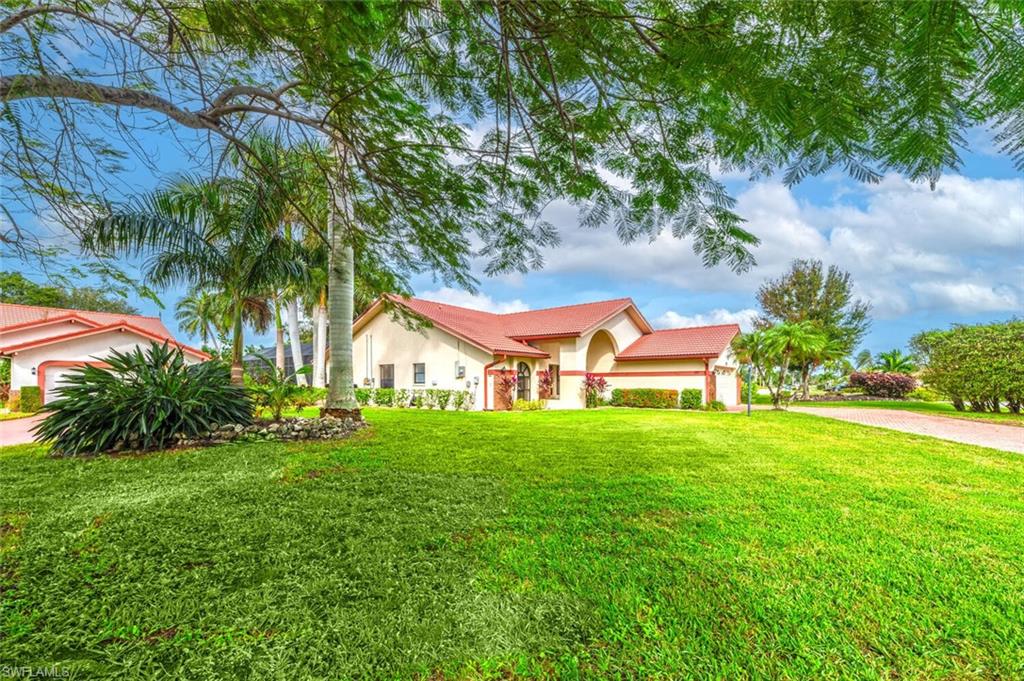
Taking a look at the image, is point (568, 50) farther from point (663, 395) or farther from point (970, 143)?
point (663, 395)

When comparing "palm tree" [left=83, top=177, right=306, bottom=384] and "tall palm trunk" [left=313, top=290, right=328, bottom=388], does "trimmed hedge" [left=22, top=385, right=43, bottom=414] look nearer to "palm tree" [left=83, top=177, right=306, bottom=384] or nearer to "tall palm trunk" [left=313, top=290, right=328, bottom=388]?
"tall palm trunk" [left=313, top=290, right=328, bottom=388]

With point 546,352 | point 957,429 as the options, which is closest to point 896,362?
point 957,429

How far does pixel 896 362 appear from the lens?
31.1 meters

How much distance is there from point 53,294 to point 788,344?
2274cm

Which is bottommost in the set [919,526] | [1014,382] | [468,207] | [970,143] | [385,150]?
[919,526]

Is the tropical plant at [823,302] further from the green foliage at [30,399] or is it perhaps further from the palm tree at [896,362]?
the green foliage at [30,399]

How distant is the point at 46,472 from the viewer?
19.4ft

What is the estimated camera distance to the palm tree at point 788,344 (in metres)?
18.9

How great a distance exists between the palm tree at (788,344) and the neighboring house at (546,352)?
7.27 feet

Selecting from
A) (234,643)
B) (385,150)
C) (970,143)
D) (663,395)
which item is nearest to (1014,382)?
(663,395)

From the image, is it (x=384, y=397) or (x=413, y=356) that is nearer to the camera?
(x=384, y=397)

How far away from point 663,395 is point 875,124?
20557 millimetres

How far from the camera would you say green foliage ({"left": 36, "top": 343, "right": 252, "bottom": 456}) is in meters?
Result: 7.26

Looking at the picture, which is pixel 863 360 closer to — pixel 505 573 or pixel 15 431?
pixel 505 573
